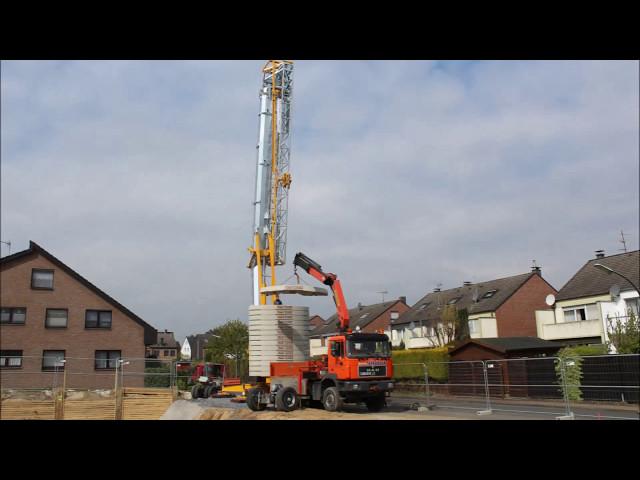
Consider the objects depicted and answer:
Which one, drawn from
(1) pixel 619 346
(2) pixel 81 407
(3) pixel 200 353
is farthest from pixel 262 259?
(3) pixel 200 353

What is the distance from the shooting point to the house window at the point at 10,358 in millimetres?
19234

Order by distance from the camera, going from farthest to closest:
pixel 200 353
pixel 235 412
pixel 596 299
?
pixel 200 353
pixel 596 299
pixel 235 412

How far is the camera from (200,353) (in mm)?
48750

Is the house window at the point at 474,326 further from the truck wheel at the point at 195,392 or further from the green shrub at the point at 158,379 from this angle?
the green shrub at the point at 158,379

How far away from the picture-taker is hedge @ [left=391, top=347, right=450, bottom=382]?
24703mm

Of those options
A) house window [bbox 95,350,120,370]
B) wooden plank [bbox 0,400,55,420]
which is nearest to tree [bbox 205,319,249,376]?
house window [bbox 95,350,120,370]

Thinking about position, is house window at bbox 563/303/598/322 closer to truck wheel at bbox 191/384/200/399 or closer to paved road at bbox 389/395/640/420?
paved road at bbox 389/395/640/420

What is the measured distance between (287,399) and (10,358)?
10316 mm

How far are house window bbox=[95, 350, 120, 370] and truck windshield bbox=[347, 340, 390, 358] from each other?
34.0 feet

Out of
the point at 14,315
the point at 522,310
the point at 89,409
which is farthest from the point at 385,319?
the point at 14,315

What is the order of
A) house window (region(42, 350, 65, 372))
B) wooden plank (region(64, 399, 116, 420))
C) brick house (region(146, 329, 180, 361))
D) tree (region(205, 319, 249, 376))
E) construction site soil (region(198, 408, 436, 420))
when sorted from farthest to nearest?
brick house (region(146, 329, 180, 361)), tree (region(205, 319, 249, 376)), house window (region(42, 350, 65, 372)), wooden plank (region(64, 399, 116, 420)), construction site soil (region(198, 408, 436, 420))

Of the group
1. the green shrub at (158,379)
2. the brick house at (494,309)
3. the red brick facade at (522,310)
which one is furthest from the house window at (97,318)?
the red brick facade at (522,310)
